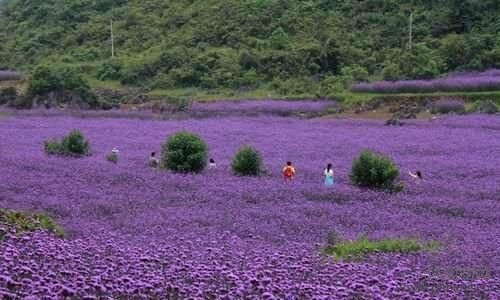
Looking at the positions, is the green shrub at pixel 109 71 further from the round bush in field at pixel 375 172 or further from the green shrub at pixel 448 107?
the round bush in field at pixel 375 172

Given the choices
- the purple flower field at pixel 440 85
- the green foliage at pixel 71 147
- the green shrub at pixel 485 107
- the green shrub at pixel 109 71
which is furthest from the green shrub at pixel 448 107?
the green shrub at pixel 109 71

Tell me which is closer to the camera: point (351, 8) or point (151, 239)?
point (151, 239)

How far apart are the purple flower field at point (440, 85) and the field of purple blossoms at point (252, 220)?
30.6 feet

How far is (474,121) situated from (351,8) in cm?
2726

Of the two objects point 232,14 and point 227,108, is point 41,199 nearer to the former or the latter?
point 227,108

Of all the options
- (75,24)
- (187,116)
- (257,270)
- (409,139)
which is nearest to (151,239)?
(257,270)

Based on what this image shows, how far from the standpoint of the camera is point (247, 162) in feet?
78.1

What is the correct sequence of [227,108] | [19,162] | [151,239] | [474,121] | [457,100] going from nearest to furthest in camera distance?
1. [151,239]
2. [19,162]
3. [474,121]
4. [457,100]
5. [227,108]

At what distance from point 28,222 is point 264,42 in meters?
47.5

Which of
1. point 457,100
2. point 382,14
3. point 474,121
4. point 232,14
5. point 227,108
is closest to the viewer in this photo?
point 474,121

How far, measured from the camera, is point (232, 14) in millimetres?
65125

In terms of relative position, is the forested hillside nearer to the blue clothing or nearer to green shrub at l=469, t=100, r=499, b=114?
green shrub at l=469, t=100, r=499, b=114

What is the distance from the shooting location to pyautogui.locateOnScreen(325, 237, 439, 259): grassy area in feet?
42.9

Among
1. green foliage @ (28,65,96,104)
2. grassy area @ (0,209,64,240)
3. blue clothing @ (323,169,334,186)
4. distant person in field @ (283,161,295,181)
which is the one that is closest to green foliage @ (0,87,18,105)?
green foliage @ (28,65,96,104)
